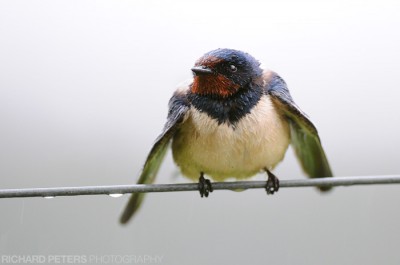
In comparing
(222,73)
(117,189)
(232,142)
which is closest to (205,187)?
(232,142)

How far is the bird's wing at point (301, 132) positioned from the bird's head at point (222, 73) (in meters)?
0.09

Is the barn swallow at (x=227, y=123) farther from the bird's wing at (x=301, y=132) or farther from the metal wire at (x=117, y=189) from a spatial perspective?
the metal wire at (x=117, y=189)

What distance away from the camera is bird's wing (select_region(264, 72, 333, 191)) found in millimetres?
1813

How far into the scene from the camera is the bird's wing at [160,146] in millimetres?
1732

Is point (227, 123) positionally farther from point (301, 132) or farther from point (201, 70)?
point (301, 132)

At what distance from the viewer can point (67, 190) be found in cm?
125

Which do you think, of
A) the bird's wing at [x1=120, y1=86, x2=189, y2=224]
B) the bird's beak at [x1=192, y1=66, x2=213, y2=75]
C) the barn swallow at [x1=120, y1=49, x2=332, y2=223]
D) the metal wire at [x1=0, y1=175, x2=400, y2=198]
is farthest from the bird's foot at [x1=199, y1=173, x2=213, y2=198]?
the metal wire at [x1=0, y1=175, x2=400, y2=198]

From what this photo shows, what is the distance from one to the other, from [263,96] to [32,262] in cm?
81

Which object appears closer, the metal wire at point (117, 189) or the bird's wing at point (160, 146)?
the metal wire at point (117, 189)

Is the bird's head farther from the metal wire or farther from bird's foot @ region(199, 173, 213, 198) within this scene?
the metal wire

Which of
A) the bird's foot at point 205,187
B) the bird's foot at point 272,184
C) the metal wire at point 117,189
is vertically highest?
the metal wire at point 117,189

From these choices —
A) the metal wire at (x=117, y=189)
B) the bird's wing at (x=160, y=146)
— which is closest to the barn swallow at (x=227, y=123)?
the bird's wing at (x=160, y=146)

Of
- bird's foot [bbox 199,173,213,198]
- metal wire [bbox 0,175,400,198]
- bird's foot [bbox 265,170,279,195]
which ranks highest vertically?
metal wire [bbox 0,175,400,198]

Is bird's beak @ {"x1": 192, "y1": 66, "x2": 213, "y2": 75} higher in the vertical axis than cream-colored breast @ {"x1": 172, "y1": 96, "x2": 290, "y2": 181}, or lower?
higher
